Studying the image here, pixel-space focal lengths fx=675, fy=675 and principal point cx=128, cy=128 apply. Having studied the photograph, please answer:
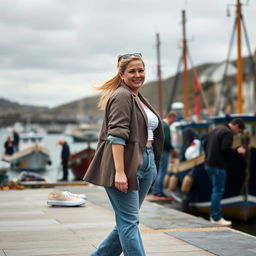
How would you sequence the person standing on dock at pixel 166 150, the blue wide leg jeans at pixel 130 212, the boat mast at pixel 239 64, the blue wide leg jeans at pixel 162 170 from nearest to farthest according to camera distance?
the blue wide leg jeans at pixel 130 212 → the person standing on dock at pixel 166 150 → the blue wide leg jeans at pixel 162 170 → the boat mast at pixel 239 64

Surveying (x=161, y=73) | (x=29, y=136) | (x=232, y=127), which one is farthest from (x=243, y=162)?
(x=29, y=136)

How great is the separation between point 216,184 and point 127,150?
7346mm

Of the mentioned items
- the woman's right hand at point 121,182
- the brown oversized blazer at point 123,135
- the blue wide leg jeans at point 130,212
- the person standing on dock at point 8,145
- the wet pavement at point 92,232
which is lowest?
the person standing on dock at point 8,145

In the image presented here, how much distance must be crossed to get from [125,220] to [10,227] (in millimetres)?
3929

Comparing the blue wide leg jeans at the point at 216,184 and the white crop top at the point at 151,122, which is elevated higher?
the white crop top at the point at 151,122

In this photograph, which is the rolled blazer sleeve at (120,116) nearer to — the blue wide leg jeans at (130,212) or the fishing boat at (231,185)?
the blue wide leg jeans at (130,212)

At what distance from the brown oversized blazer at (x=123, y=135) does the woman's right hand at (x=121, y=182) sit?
0.22ft

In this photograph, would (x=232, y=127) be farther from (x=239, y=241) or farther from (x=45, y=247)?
(x=45, y=247)

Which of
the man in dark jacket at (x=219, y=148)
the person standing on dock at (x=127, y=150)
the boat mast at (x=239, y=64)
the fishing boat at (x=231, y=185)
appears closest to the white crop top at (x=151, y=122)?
the person standing on dock at (x=127, y=150)

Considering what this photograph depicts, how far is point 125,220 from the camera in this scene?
5520 millimetres

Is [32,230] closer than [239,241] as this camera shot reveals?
No

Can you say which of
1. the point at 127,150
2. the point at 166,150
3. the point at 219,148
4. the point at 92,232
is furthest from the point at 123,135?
the point at 166,150

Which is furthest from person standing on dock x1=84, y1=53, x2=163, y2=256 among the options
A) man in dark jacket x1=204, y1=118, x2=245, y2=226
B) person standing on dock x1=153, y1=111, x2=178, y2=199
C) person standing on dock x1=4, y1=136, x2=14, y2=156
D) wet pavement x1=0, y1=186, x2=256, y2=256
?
person standing on dock x1=4, y1=136, x2=14, y2=156

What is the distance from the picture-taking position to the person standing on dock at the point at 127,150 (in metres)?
5.40
